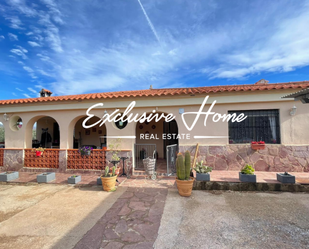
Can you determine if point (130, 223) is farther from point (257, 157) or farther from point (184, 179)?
point (257, 157)

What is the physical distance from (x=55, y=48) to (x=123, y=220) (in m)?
10.8

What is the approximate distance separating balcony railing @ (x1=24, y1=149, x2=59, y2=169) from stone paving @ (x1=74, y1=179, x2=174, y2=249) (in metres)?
5.32

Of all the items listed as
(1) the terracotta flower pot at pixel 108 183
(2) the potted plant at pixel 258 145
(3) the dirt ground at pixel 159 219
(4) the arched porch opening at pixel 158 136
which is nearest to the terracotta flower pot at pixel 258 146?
(2) the potted plant at pixel 258 145

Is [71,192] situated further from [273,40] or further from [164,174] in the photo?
[273,40]

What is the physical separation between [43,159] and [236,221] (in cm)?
962

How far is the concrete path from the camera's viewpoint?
325cm

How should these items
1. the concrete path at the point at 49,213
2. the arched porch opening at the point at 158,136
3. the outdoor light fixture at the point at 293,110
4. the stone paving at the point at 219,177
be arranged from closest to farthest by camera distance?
the concrete path at the point at 49,213 → the stone paving at the point at 219,177 → the outdoor light fixture at the point at 293,110 → the arched porch opening at the point at 158,136

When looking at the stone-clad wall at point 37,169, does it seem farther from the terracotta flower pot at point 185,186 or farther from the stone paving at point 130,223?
the terracotta flower pot at point 185,186

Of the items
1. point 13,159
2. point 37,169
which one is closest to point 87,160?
point 37,169

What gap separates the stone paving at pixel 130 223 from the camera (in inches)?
122

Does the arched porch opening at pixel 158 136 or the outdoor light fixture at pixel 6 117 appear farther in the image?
the arched porch opening at pixel 158 136

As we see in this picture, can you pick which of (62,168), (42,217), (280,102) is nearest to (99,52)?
(62,168)

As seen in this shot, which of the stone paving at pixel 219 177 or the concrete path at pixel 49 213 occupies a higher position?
the stone paving at pixel 219 177

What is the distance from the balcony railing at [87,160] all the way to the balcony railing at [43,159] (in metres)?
0.84
